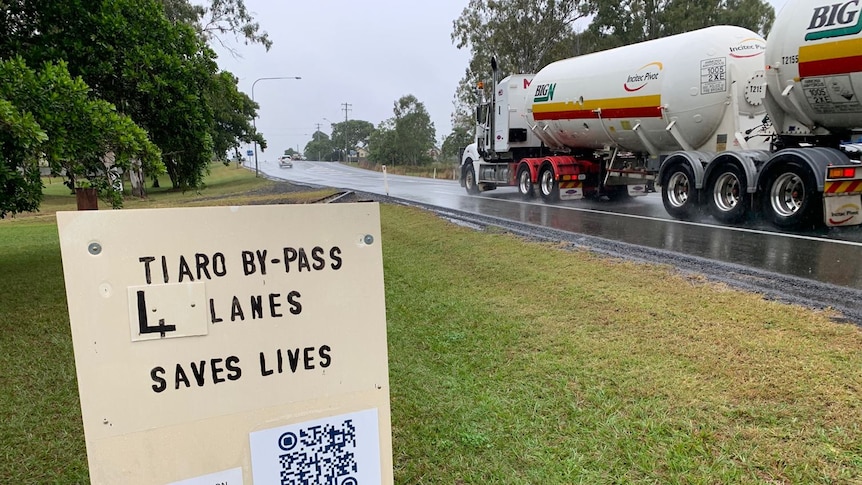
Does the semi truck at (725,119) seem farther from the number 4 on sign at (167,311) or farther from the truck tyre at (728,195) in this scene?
the number 4 on sign at (167,311)

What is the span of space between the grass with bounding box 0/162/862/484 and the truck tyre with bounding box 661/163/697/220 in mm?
5920

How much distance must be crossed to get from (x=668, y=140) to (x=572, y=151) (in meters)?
4.62

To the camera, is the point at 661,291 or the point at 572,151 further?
the point at 572,151

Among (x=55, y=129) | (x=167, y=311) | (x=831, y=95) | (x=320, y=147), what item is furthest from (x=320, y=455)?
(x=320, y=147)

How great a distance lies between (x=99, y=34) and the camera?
5.86 meters

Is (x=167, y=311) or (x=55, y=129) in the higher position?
(x=55, y=129)

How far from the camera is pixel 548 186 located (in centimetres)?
1661

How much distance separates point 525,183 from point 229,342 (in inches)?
661

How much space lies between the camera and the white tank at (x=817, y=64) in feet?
26.2

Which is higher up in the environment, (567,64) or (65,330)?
(567,64)

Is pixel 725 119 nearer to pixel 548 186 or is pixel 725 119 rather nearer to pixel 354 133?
pixel 548 186

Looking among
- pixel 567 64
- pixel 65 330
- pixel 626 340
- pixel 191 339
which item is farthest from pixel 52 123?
pixel 567 64

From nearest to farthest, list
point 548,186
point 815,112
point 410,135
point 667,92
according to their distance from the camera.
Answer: point 815,112 < point 667,92 < point 548,186 < point 410,135

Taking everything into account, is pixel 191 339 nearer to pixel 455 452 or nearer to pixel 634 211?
pixel 455 452
